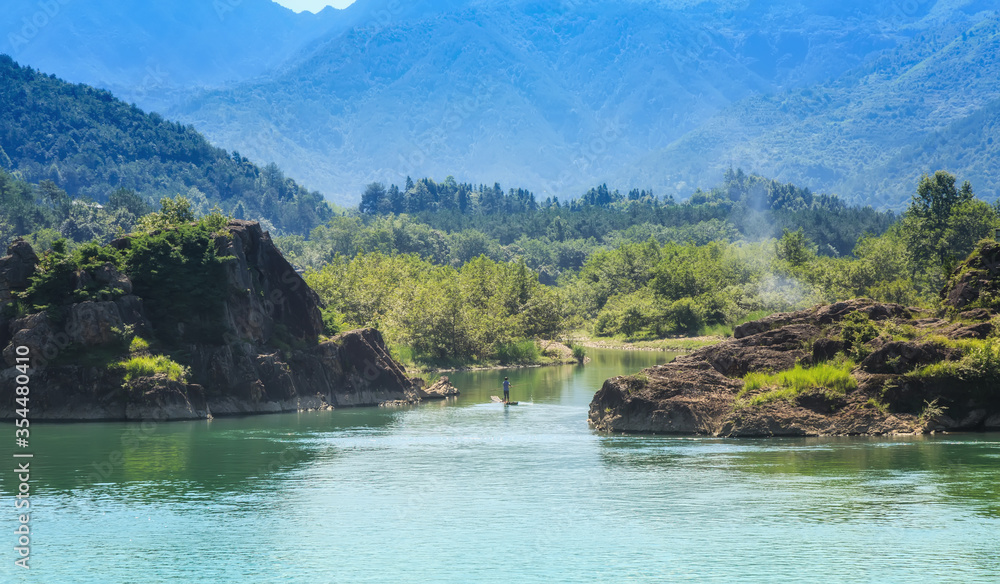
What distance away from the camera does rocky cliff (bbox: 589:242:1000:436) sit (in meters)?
44.1

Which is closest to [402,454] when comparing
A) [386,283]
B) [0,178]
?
[386,283]

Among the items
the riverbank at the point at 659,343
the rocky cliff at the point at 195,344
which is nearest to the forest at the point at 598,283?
the riverbank at the point at 659,343

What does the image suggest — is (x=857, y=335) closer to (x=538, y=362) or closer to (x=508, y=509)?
(x=508, y=509)

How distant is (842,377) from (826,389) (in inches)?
36.0

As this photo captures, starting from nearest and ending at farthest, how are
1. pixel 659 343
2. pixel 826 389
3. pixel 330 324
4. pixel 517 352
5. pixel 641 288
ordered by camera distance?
pixel 826 389 → pixel 330 324 → pixel 517 352 → pixel 659 343 → pixel 641 288

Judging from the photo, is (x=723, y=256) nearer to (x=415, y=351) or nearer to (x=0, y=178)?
(x=415, y=351)

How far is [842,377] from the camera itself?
45.1 m

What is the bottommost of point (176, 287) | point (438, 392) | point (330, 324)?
point (438, 392)

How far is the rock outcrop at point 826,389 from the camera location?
44.0 m

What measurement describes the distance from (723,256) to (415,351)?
10055 centimetres

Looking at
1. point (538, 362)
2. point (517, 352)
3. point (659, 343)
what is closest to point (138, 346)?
point (517, 352)

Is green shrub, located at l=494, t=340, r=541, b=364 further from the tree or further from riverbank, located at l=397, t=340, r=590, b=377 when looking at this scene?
the tree


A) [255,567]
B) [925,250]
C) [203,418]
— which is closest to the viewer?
[255,567]

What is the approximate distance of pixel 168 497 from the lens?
3478cm
